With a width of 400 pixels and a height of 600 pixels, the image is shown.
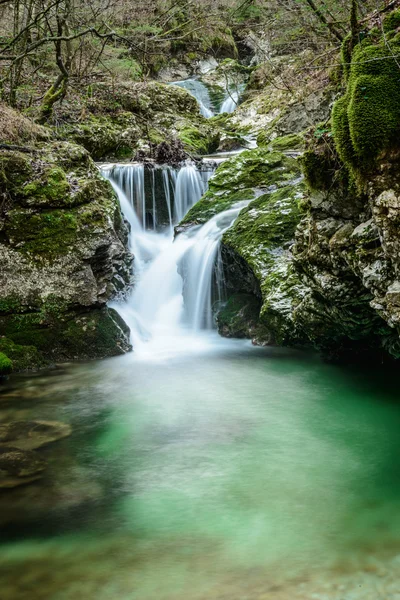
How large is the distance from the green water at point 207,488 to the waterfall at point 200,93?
19.3m

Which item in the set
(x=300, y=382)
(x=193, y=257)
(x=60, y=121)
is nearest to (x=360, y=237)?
(x=300, y=382)

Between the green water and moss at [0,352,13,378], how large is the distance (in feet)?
1.12

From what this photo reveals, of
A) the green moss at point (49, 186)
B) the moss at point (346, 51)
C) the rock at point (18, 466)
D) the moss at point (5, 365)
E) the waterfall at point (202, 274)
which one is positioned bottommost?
the rock at point (18, 466)

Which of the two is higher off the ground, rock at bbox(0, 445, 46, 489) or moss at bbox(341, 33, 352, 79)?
moss at bbox(341, 33, 352, 79)

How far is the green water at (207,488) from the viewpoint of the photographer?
10.2 ft

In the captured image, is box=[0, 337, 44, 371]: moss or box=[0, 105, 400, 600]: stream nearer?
box=[0, 105, 400, 600]: stream

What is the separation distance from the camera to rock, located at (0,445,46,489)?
441 cm

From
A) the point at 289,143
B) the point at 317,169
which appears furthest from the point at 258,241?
the point at 289,143

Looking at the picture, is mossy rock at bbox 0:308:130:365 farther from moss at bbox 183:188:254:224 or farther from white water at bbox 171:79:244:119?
white water at bbox 171:79:244:119

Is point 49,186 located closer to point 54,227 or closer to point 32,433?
point 54,227

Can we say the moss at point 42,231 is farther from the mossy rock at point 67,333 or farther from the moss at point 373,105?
the moss at point 373,105

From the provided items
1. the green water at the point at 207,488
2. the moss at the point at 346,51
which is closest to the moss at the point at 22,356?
the green water at the point at 207,488

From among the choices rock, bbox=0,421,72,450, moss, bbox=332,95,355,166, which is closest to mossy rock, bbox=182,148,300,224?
moss, bbox=332,95,355,166

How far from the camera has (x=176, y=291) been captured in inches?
423
